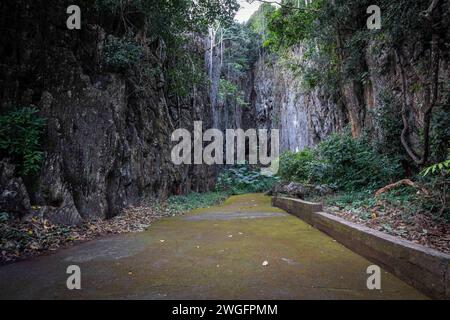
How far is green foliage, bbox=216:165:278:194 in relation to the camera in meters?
20.5

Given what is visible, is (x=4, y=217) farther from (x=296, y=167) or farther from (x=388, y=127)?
(x=296, y=167)

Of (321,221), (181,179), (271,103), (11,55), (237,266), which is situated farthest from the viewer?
(271,103)

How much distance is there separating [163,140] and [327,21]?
7303 millimetres

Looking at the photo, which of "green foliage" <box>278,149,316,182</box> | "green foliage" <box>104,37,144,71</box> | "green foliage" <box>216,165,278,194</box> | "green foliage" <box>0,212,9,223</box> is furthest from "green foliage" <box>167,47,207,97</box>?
"green foliage" <box>216,165,278,194</box>

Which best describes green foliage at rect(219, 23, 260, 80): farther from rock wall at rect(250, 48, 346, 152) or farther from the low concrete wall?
the low concrete wall

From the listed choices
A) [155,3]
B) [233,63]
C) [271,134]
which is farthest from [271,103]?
[155,3]

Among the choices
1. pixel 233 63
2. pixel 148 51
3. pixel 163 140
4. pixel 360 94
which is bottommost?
pixel 163 140

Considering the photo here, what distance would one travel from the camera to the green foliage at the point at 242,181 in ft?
67.2

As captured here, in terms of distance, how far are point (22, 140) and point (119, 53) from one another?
354 cm

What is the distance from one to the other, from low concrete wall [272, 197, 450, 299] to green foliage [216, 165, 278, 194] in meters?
15.9

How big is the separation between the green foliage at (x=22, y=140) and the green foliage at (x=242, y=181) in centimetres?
1518

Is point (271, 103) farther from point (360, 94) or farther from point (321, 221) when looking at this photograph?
point (321, 221)

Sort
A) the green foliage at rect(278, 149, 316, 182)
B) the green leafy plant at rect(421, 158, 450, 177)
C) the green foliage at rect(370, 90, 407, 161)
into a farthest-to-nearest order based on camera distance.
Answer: the green foliage at rect(278, 149, 316, 182) < the green foliage at rect(370, 90, 407, 161) < the green leafy plant at rect(421, 158, 450, 177)

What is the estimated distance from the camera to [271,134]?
25641 millimetres
